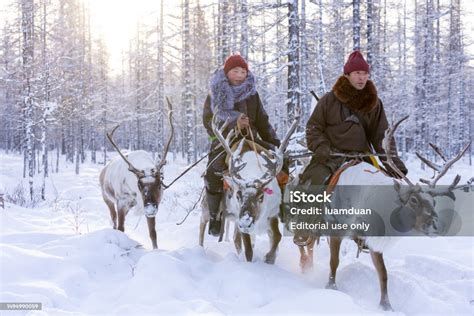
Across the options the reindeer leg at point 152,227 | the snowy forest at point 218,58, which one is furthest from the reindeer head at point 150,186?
the snowy forest at point 218,58

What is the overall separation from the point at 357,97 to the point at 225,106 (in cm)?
196

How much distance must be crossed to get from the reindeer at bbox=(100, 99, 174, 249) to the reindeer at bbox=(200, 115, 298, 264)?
1300 mm

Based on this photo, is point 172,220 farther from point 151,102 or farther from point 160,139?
point 151,102

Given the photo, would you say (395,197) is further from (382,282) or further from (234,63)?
(234,63)

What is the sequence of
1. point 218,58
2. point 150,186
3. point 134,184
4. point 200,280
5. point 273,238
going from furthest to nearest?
1. point 218,58
2. point 134,184
3. point 150,186
4. point 273,238
5. point 200,280

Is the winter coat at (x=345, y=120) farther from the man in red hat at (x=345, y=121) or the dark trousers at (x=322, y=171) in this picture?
the dark trousers at (x=322, y=171)

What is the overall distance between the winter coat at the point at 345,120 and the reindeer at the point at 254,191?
0.39 m

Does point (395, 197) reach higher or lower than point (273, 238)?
higher

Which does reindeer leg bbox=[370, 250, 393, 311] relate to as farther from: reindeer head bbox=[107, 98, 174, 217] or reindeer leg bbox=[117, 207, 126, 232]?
reindeer leg bbox=[117, 207, 126, 232]

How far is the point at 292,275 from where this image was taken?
5.11 m

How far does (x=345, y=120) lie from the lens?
197 inches

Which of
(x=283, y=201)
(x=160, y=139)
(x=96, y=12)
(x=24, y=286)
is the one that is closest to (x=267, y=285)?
(x=283, y=201)

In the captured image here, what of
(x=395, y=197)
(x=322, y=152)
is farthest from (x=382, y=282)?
(x=322, y=152)

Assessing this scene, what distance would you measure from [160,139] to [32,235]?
821 inches
